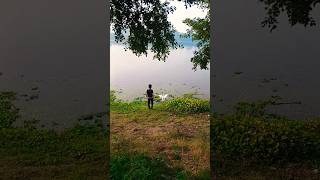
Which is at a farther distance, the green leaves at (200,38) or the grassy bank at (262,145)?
the green leaves at (200,38)

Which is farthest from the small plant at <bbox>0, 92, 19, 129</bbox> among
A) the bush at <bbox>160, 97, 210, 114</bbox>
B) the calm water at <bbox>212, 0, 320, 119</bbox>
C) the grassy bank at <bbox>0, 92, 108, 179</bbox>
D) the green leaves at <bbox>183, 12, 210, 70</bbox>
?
the calm water at <bbox>212, 0, 320, 119</bbox>

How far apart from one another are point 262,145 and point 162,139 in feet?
6.47

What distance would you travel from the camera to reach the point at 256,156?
347 inches

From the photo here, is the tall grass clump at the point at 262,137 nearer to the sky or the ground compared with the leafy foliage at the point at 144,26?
nearer to the ground

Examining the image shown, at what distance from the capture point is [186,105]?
11.0m

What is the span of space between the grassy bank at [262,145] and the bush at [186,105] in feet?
4.47

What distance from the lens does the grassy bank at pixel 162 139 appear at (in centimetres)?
848

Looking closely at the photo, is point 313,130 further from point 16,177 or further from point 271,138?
point 16,177

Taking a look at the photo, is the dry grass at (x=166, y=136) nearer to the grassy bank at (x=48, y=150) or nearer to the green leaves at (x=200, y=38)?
the grassy bank at (x=48, y=150)

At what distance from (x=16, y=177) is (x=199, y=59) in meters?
4.09

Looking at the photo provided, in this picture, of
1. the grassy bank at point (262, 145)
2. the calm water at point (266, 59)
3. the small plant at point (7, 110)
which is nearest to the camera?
the grassy bank at point (262, 145)

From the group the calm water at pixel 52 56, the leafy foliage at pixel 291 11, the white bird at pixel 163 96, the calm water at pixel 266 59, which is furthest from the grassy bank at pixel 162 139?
the leafy foliage at pixel 291 11

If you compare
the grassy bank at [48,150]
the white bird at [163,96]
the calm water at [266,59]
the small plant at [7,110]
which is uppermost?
the calm water at [266,59]

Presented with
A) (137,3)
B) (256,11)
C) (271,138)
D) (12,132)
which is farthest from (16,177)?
(256,11)
